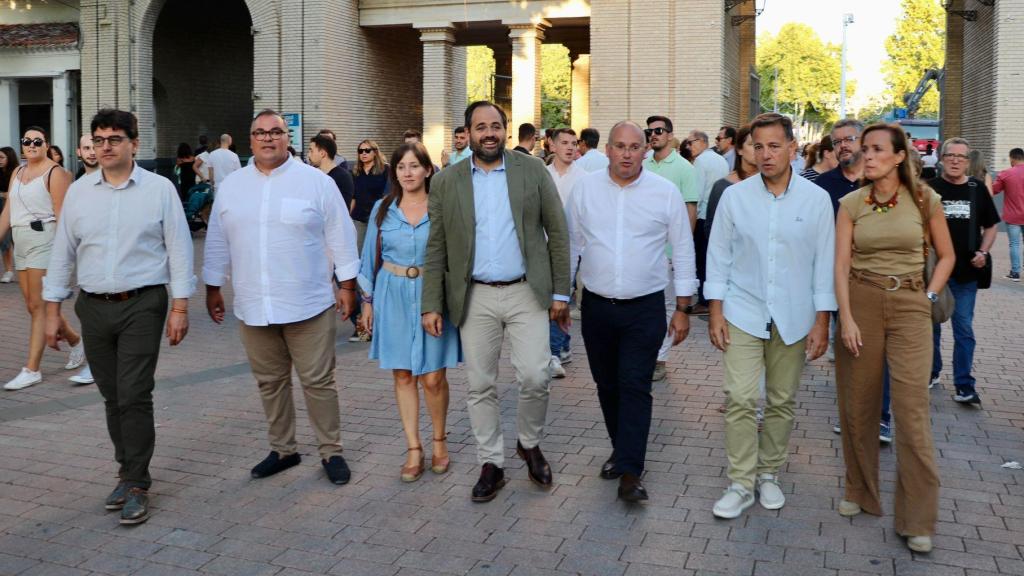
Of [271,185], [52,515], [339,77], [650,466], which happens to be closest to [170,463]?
[52,515]

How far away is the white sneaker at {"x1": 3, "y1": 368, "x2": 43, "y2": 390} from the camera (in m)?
8.04

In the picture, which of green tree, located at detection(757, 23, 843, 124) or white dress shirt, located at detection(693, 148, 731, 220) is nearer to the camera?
white dress shirt, located at detection(693, 148, 731, 220)

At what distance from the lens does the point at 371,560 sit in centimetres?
459

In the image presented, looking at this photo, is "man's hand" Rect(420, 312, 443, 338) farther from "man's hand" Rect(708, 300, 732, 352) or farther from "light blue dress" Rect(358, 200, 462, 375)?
"man's hand" Rect(708, 300, 732, 352)

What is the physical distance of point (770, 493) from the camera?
526 centimetres

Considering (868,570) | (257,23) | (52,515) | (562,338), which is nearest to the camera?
(868,570)

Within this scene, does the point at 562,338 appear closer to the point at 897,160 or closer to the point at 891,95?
the point at 897,160

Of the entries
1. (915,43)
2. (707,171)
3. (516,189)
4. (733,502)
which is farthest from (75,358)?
(915,43)

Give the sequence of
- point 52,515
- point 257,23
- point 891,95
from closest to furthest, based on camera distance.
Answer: point 52,515
point 257,23
point 891,95

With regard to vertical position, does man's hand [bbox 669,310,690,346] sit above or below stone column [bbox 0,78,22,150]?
below

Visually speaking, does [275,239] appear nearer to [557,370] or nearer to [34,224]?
[557,370]

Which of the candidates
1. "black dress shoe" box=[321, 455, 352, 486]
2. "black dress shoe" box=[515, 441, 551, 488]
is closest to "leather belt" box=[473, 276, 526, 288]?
"black dress shoe" box=[515, 441, 551, 488]

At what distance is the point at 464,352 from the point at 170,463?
190 centimetres

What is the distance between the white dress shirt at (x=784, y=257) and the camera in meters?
5.00
